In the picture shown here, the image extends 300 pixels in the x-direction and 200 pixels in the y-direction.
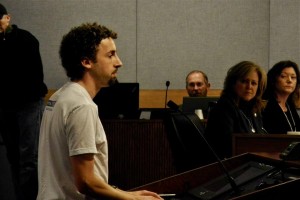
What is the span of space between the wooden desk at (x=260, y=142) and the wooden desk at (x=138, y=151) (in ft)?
6.92

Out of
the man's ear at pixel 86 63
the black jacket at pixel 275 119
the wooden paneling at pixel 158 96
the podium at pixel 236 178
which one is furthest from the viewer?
the wooden paneling at pixel 158 96

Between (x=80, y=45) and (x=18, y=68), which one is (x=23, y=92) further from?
(x=80, y=45)

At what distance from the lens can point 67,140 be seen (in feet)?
5.03

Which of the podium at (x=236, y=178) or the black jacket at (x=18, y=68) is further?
the black jacket at (x=18, y=68)

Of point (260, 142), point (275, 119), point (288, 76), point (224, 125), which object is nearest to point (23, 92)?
point (224, 125)

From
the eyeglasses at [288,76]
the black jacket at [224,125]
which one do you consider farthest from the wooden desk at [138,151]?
the black jacket at [224,125]

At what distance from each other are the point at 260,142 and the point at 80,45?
96 cm

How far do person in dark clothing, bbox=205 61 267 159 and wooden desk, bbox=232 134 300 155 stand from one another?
1.85 ft

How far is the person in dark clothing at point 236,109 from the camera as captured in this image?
2.82 meters

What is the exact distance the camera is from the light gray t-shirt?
58.9 inches

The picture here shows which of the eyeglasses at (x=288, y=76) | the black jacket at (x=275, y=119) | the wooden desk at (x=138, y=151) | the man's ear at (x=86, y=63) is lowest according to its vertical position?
the wooden desk at (x=138, y=151)

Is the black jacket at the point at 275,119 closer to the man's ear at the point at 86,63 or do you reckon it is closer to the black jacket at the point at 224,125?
the black jacket at the point at 224,125

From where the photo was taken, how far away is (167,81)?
5.38 m

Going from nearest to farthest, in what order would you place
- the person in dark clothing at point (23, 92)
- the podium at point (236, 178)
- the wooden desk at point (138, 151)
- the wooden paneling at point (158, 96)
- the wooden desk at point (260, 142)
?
the podium at point (236, 178), the wooden desk at point (260, 142), the person in dark clothing at point (23, 92), the wooden desk at point (138, 151), the wooden paneling at point (158, 96)
